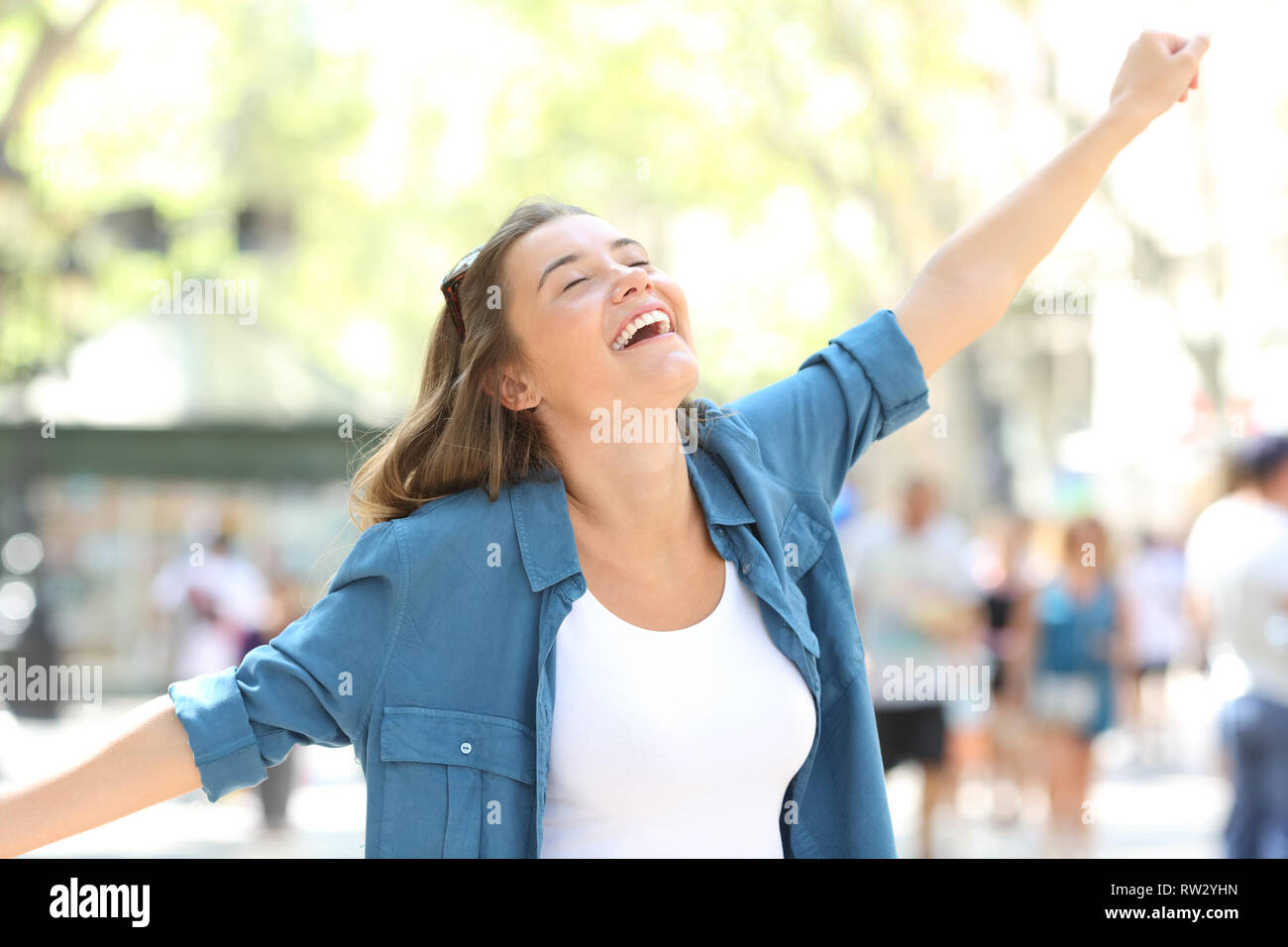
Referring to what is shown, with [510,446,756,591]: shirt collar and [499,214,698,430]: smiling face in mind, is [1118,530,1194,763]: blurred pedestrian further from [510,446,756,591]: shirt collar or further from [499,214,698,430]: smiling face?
[499,214,698,430]: smiling face

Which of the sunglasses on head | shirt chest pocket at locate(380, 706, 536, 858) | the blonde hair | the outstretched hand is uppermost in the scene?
the outstretched hand

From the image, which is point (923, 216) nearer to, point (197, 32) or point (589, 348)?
point (197, 32)

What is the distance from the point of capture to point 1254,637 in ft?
15.9

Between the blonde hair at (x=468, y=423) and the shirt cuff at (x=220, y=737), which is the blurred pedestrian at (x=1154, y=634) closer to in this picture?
the blonde hair at (x=468, y=423)

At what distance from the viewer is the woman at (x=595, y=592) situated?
1.80 metres

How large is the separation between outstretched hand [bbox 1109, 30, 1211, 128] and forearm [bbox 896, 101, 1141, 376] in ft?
0.16

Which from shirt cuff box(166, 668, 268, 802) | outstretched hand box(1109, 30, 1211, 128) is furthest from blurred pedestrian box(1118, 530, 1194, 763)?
shirt cuff box(166, 668, 268, 802)

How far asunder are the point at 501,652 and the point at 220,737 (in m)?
0.39

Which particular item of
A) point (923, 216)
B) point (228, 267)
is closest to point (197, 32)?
point (228, 267)

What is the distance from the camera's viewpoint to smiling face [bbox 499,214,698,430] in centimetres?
203

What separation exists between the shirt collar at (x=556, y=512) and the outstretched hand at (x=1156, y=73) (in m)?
0.94

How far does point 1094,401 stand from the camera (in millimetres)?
22906
